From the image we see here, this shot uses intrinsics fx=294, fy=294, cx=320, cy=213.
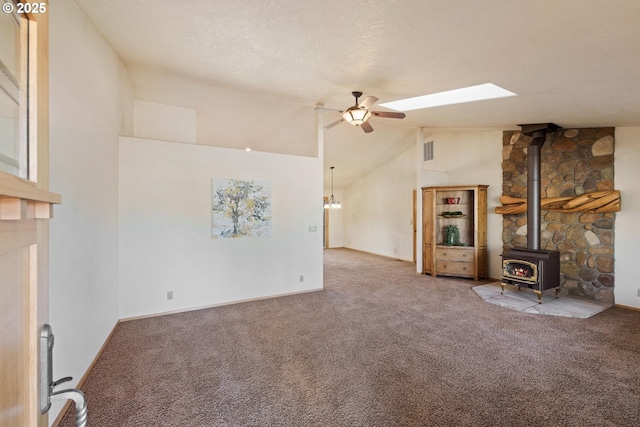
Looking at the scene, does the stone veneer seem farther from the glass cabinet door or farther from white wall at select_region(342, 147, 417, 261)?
the glass cabinet door

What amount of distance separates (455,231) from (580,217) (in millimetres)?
2105

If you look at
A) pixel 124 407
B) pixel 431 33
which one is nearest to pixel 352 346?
pixel 124 407

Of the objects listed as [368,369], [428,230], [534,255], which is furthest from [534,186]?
[368,369]

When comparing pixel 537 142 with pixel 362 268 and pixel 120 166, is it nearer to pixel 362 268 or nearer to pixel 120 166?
pixel 362 268

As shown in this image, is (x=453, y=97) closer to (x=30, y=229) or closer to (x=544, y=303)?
(x=544, y=303)

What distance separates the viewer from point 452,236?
6.46 metres

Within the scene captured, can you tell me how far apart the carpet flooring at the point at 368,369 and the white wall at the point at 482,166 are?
2160 mm

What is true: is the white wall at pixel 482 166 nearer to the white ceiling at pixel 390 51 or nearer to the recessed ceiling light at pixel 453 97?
the white ceiling at pixel 390 51

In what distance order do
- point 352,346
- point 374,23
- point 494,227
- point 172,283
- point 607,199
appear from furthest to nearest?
point 494,227
point 607,199
point 172,283
point 352,346
point 374,23

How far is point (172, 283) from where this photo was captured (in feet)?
13.6

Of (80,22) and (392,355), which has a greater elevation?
(80,22)

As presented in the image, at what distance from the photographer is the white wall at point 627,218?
175 inches

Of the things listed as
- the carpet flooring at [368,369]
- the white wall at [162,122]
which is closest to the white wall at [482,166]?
the carpet flooring at [368,369]

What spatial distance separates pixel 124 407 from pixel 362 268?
19.3ft
